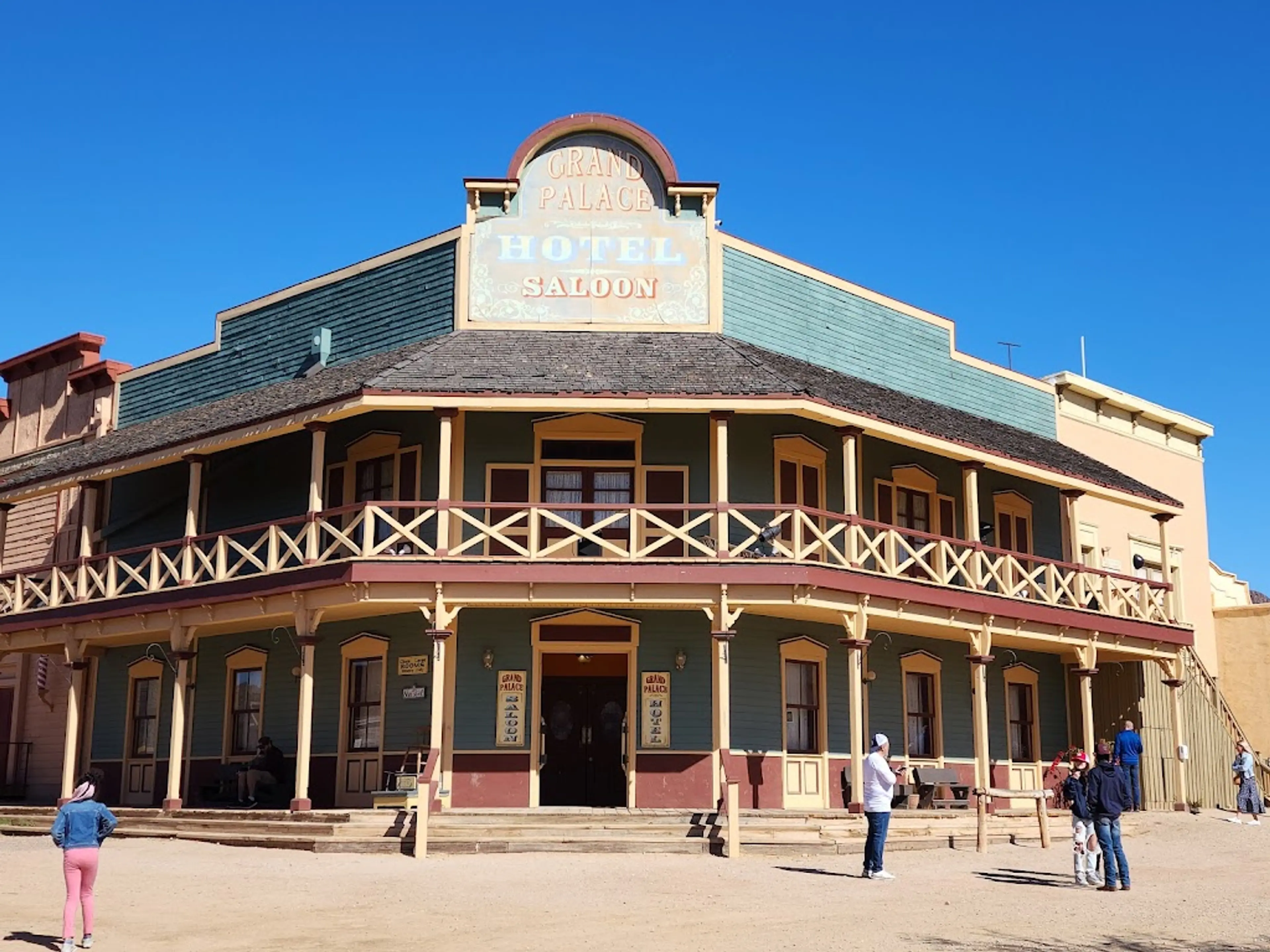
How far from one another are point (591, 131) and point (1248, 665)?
777 inches

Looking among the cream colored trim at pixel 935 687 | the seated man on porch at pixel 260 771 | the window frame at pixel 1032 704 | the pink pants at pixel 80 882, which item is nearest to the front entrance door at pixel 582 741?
the seated man on porch at pixel 260 771

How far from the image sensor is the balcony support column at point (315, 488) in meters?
21.8

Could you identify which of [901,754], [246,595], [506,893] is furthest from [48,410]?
[506,893]

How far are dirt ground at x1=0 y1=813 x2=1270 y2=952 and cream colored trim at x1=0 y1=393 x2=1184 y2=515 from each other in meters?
6.16

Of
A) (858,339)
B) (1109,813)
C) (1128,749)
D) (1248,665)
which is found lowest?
(1109,813)

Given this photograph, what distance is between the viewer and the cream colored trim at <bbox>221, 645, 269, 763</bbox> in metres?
25.3

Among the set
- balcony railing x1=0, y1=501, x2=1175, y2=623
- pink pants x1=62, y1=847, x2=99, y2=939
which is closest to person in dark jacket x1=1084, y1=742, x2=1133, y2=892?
balcony railing x1=0, y1=501, x2=1175, y2=623

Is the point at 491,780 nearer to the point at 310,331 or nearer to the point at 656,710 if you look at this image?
the point at 656,710

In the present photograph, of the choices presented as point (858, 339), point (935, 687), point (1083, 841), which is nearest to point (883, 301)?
point (858, 339)

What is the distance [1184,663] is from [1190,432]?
693cm

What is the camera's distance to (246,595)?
22.6 m

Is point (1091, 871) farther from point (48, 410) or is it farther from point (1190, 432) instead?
point (48, 410)

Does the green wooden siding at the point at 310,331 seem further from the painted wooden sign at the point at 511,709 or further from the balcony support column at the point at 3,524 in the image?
the painted wooden sign at the point at 511,709

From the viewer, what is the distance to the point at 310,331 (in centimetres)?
2658
